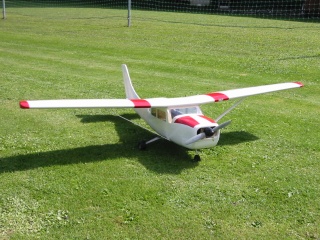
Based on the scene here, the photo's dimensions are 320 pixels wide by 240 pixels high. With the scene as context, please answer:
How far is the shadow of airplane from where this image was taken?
8.48 metres

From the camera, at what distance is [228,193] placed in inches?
298

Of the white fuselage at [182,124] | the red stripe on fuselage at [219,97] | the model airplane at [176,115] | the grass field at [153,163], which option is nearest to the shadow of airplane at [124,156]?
→ the grass field at [153,163]

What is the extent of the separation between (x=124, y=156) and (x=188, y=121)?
176 cm

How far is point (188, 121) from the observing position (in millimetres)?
8211

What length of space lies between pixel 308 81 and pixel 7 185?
12.4m

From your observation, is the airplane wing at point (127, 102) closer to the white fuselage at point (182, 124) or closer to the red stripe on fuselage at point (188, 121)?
the white fuselage at point (182, 124)

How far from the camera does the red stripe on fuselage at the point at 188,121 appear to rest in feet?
26.6

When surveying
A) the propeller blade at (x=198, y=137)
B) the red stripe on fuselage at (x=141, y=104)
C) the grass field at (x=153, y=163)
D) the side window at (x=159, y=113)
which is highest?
the red stripe on fuselage at (x=141, y=104)

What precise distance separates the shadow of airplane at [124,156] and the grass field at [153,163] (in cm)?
2

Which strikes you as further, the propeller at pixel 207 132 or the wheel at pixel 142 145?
the wheel at pixel 142 145

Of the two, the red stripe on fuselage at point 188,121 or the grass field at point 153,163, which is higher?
the red stripe on fuselage at point 188,121

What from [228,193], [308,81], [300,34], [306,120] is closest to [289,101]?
[306,120]

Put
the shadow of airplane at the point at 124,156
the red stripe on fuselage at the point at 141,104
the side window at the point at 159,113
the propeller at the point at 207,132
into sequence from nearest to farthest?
the propeller at the point at 207,132, the shadow of airplane at the point at 124,156, the red stripe on fuselage at the point at 141,104, the side window at the point at 159,113

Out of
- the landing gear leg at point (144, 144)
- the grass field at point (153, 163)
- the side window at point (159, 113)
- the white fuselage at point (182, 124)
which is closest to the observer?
the grass field at point (153, 163)
